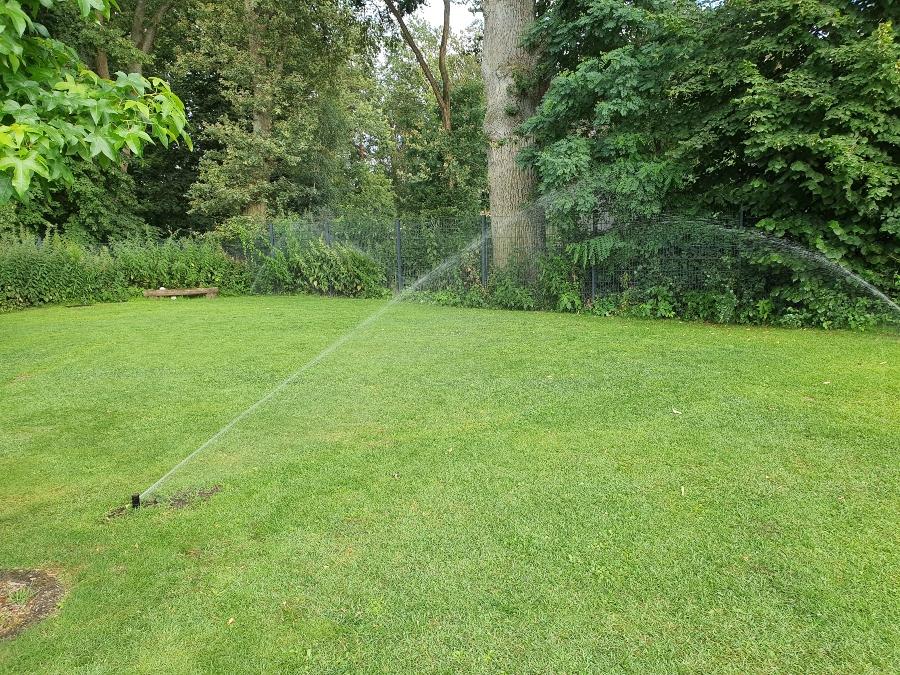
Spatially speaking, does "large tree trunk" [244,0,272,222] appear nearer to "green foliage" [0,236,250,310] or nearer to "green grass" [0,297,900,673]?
"green foliage" [0,236,250,310]

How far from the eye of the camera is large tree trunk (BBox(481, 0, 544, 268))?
10656 millimetres

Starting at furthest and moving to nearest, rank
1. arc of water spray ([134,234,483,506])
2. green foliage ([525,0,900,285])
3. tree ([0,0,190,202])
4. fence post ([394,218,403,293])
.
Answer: fence post ([394,218,403,293]), green foliage ([525,0,900,285]), arc of water spray ([134,234,483,506]), tree ([0,0,190,202])

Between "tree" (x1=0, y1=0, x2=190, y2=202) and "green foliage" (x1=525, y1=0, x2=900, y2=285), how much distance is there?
24.3 feet

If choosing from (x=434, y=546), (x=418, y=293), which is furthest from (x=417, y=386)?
(x=418, y=293)

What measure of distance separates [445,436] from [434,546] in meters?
1.47

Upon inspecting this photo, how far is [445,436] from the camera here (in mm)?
4215

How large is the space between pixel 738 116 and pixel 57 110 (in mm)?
7987

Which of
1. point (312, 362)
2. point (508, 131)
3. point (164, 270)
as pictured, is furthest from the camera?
point (164, 270)

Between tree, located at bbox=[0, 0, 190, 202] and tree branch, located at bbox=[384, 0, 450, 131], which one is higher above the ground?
tree branch, located at bbox=[384, 0, 450, 131]

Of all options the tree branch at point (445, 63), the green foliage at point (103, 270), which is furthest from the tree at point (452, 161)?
the green foliage at point (103, 270)

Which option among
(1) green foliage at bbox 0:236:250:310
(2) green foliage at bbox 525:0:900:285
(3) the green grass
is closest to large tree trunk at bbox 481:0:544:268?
(2) green foliage at bbox 525:0:900:285

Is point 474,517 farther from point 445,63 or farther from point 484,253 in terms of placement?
point 445,63

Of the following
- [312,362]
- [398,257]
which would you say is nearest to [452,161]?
[398,257]

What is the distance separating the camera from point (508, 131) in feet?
35.5
